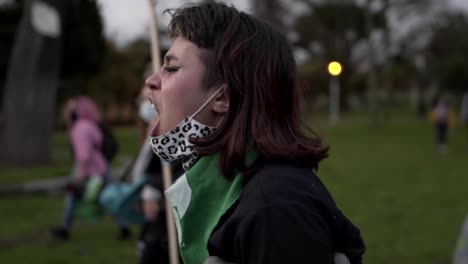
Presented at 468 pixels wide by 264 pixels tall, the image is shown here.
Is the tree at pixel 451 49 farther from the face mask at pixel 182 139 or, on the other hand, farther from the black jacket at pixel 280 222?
the black jacket at pixel 280 222

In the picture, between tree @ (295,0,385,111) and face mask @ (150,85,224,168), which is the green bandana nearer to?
face mask @ (150,85,224,168)

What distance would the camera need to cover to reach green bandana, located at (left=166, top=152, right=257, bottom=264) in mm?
1599

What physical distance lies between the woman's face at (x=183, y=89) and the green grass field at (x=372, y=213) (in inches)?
36.3

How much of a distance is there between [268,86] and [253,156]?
176mm

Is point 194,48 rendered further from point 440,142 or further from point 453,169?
point 440,142

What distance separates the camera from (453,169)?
14422 millimetres

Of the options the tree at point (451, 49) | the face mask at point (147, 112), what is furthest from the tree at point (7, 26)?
the tree at point (451, 49)

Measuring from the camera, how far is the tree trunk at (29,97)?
1494 cm

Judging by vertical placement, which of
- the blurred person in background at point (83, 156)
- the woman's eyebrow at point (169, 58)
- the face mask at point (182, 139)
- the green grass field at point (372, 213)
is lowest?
the green grass field at point (372, 213)

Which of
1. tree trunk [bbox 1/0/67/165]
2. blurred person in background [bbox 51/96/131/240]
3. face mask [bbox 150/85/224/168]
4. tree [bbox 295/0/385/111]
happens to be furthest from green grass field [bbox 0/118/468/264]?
tree [bbox 295/0/385/111]

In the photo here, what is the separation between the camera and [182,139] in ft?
5.56

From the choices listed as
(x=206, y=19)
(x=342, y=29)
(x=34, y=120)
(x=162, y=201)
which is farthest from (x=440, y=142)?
(x=206, y=19)

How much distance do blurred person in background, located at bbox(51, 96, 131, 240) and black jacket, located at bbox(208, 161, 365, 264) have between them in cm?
619

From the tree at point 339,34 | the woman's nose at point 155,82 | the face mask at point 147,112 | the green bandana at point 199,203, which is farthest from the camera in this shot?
the tree at point 339,34
